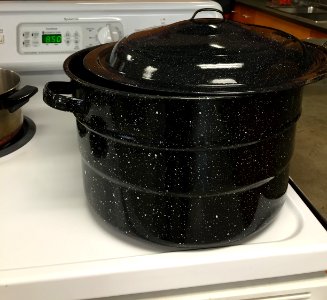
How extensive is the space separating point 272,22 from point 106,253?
210cm

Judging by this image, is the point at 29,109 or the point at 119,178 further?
the point at 29,109

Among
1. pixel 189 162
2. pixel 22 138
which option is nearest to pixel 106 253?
pixel 189 162

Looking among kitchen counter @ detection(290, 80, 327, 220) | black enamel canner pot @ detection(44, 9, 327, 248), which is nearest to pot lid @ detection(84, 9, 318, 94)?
black enamel canner pot @ detection(44, 9, 327, 248)

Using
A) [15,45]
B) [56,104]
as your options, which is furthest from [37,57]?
[56,104]

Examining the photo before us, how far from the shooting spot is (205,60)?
0.54 m

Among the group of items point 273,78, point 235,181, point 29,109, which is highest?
point 273,78

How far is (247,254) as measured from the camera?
564 mm

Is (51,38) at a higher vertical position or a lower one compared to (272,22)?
higher

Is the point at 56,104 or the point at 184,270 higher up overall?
the point at 56,104

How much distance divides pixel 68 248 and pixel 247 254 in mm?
229

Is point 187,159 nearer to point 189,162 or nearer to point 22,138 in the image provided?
point 189,162

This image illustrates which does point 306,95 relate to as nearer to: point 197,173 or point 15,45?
point 197,173

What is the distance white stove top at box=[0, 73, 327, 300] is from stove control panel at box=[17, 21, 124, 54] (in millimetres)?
382

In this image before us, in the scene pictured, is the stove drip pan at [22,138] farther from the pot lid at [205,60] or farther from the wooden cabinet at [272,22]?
the wooden cabinet at [272,22]
